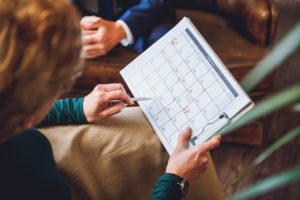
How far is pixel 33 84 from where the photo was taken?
640 mm

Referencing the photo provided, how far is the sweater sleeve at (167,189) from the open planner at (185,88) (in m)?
0.09

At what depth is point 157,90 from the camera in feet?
3.51

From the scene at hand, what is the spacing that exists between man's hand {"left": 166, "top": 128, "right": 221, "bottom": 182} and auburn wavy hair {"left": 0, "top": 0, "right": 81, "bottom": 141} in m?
0.34

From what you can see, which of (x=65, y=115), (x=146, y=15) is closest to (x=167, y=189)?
(x=65, y=115)

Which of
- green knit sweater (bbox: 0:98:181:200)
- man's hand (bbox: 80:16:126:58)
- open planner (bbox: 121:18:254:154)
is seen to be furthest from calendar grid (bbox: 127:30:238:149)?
man's hand (bbox: 80:16:126:58)

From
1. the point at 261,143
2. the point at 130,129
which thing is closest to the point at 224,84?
the point at 130,129

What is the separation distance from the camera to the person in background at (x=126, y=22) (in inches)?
54.8

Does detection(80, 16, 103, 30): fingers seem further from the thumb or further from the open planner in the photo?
the thumb

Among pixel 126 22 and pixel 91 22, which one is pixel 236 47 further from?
pixel 91 22

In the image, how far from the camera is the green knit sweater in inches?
30.8

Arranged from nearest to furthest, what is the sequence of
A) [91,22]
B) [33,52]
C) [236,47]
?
[33,52]
[91,22]
[236,47]

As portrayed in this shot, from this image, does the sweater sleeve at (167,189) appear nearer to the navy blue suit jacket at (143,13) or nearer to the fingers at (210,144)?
the fingers at (210,144)

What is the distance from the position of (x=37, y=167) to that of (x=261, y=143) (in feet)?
3.35

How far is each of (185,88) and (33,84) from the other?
0.46m
